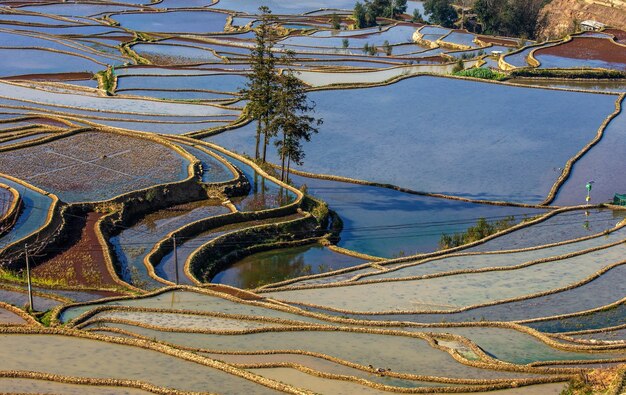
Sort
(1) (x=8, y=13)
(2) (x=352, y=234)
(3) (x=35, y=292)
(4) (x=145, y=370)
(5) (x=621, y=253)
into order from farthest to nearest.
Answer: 1. (1) (x=8, y=13)
2. (2) (x=352, y=234)
3. (5) (x=621, y=253)
4. (3) (x=35, y=292)
5. (4) (x=145, y=370)

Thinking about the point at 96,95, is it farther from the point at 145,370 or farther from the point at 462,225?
the point at 145,370

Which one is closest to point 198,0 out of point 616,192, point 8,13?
point 8,13

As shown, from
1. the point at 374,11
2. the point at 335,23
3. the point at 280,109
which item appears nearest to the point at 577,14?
the point at 374,11

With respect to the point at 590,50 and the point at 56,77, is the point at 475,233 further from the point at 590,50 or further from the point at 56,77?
the point at 590,50

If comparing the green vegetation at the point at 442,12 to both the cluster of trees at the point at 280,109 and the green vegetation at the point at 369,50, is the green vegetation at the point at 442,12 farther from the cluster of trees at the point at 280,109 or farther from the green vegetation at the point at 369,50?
the cluster of trees at the point at 280,109

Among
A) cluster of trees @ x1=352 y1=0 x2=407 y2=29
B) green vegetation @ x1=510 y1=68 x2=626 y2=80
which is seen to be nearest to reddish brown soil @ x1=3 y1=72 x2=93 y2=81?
green vegetation @ x1=510 y1=68 x2=626 y2=80

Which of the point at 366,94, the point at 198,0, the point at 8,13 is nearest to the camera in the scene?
the point at 366,94
